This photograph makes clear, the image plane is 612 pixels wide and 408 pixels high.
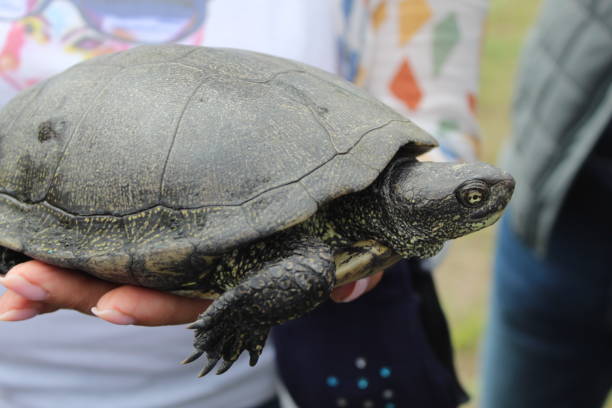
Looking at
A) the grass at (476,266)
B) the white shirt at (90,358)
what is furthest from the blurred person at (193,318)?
the grass at (476,266)

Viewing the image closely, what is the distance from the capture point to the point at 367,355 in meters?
1.44

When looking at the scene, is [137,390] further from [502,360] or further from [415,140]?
[502,360]

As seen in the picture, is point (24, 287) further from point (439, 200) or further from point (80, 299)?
point (439, 200)

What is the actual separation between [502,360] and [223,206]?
1501 mm

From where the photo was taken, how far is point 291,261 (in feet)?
3.45

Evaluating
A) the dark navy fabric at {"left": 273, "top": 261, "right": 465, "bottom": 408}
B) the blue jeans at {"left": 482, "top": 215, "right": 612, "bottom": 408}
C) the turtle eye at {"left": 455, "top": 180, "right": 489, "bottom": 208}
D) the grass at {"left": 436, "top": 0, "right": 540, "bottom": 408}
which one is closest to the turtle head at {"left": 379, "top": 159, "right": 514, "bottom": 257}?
the turtle eye at {"left": 455, "top": 180, "right": 489, "bottom": 208}

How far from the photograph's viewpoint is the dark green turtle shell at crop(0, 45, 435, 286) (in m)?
1.06

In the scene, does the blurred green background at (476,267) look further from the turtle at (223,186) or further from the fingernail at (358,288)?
the turtle at (223,186)

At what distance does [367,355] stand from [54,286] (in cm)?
73

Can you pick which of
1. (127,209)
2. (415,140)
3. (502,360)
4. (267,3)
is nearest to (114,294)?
(127,209)

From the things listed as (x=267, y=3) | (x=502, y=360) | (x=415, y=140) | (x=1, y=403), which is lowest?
(x=502, y=360)

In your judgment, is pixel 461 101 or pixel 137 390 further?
pixel 461 101

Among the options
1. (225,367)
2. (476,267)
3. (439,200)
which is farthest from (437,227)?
(476,267)

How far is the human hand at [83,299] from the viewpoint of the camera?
3.43 ft
